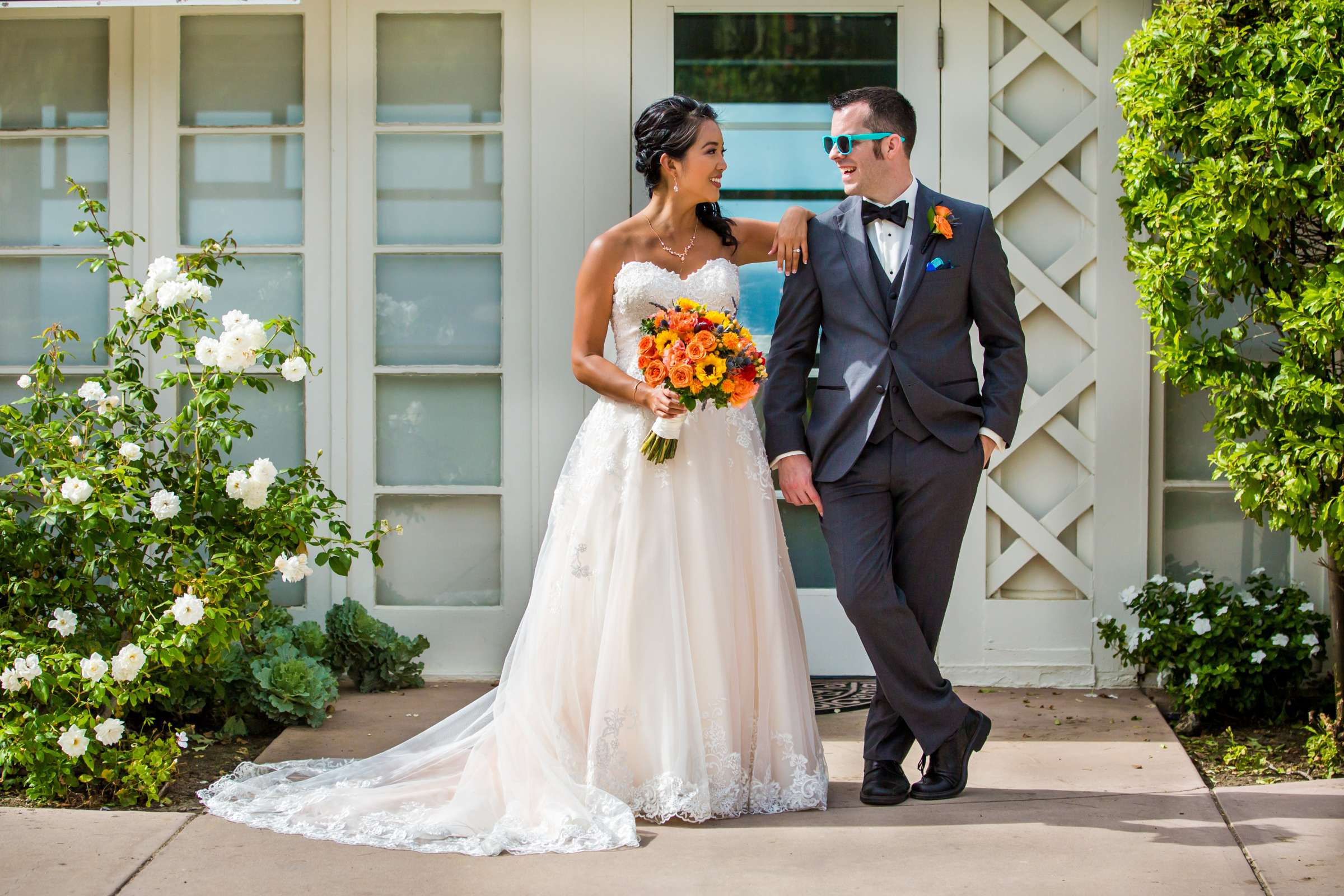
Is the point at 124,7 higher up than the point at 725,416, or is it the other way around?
the point at 124,7

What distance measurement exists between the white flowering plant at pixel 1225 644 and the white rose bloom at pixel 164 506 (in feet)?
11.1

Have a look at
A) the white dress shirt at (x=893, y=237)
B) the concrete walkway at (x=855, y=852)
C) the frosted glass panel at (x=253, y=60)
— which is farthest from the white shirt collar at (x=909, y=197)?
the frosted glass panel at (x=253, y=60)

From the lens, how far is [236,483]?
4.13 meters

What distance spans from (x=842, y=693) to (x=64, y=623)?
113 inches

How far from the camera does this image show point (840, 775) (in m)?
4.30

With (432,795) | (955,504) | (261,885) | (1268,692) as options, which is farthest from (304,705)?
(1268,692)

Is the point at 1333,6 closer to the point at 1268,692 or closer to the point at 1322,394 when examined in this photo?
the point at 1322,394

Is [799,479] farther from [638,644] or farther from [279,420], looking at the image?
[279,420]

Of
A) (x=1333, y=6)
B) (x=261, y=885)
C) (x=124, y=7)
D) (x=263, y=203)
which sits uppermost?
(x=124, y=7)

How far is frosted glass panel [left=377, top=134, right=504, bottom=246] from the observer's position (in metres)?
5.50

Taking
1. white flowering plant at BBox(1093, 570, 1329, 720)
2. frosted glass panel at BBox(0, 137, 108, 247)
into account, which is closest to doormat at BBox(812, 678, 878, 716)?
white flowering plant at BBox(1093, 570, 1329, 720)

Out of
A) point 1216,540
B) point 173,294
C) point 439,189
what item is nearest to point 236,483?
point 173,294

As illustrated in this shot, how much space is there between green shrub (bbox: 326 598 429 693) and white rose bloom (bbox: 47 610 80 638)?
1337mm

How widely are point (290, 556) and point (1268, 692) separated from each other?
3.51 meters
